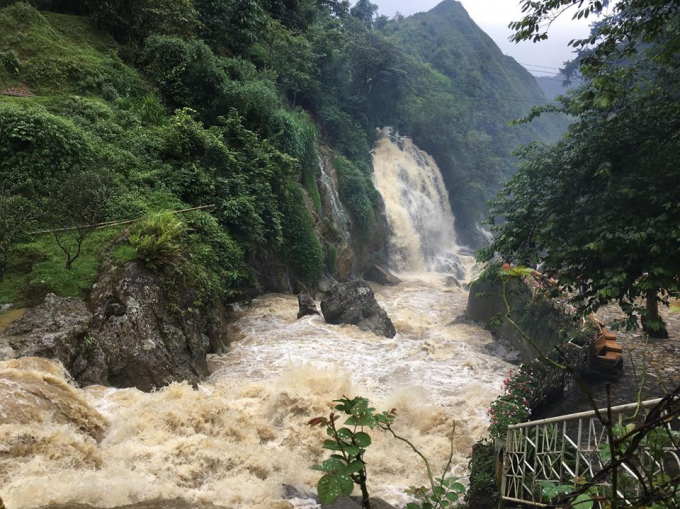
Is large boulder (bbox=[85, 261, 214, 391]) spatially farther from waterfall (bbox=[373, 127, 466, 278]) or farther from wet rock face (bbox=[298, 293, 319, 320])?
waterfall (bbox=[373, 127, 466, 278])

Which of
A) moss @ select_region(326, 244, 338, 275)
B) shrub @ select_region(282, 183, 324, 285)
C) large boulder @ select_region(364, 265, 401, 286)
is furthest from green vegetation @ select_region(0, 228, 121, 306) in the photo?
large boulder @ select_region(364, 265, 401, 286)

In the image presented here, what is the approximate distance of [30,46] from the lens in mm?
11383

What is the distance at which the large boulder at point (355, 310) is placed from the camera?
37.2 ft

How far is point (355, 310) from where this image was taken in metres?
11.5

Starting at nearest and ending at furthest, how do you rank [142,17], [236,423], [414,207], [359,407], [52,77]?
[359,407]
[236,423]
[52,77]
[142,17]
[414,207]

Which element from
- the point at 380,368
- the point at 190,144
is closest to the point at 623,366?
the point at 380,368

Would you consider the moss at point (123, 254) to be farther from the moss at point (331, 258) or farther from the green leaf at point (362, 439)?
the moss at point (331, 258)

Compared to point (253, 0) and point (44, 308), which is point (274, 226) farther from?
point (253, 0)

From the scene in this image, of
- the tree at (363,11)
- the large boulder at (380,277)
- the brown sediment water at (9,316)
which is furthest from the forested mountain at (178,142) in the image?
the tree at (363,11)

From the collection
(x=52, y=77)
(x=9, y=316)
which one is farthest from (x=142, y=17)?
(x=9, y=316)

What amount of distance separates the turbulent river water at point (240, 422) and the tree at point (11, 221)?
2267mm

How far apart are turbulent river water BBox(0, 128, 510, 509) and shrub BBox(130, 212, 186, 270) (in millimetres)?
2325

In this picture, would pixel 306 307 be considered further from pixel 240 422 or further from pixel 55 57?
pixel 55 57

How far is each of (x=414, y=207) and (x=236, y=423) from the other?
18.7 meters
